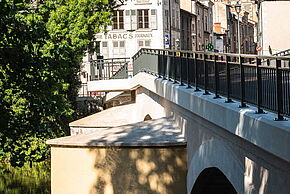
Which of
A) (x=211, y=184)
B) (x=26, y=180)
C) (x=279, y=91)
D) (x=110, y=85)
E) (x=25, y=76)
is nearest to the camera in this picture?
(x=279, y=91)

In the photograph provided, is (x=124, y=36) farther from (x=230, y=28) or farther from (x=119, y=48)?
(x=230, y=28)

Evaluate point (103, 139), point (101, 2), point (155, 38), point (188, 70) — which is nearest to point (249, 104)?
point (188, 70)

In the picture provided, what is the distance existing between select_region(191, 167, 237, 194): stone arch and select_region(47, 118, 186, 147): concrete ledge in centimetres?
148

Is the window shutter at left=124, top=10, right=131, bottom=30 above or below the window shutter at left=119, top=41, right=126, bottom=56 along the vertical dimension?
above

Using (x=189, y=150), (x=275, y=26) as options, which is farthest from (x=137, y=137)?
(x=275, y=26)

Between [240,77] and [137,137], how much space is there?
7994 millimetres

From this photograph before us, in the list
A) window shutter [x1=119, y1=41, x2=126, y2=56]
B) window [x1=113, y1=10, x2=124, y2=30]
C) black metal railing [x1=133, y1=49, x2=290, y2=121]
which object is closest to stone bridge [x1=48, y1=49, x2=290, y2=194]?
black metal railing [x1=133, y1=49, x2=290, y2=121]

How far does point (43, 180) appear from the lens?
35.4m

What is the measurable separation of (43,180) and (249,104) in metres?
25.8

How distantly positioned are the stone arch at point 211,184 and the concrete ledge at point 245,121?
1350mm

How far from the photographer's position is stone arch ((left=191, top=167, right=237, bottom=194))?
49.1 feet

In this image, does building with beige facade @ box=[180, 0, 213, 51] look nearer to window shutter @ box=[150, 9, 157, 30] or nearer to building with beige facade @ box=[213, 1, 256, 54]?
building with beige facade @ box=[213, 1, 256, 54]

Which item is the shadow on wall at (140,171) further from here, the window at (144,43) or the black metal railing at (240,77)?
the window at (144,43)

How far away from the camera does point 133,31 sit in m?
60.5
